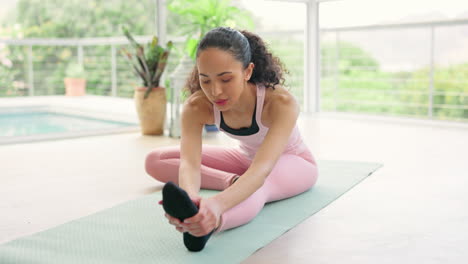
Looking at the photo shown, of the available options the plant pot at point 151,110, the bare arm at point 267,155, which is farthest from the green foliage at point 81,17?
the bare arm at point 267,155

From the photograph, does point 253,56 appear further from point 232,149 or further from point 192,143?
point 232,149

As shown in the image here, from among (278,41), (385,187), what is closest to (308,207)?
(385,187)

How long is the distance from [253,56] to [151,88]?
2624 millimetres

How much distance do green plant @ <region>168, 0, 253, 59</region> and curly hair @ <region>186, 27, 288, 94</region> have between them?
256cm

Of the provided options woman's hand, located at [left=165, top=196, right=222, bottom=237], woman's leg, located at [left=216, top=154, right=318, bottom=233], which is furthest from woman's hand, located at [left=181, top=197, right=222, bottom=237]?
woman's leg, located at [left=216, top=154, right=318, bottom=233]

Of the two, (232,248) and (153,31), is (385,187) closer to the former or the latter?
(232,248)

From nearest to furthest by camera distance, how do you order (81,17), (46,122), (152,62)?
(152,62) < (46,122) < (81,17)

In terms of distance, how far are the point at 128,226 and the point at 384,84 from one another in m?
11.4

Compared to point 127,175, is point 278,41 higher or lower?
higher

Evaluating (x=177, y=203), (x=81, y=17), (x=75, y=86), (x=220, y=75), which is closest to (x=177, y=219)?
(x=177, y=203)

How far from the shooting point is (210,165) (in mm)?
2477

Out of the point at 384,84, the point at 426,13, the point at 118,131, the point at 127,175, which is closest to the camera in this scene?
the point at 127,175

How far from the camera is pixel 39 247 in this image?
1.69 meters

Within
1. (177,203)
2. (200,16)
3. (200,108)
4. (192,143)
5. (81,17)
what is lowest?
(177,203)
